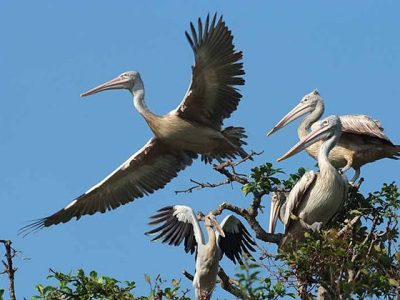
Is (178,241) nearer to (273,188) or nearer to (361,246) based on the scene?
(273,188)

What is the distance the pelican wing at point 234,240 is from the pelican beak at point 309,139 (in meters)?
1.12

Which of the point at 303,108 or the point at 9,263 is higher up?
the point at 303,108

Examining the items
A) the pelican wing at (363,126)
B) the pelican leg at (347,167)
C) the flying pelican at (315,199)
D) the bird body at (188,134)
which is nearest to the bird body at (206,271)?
the flying pelican at (315,199)

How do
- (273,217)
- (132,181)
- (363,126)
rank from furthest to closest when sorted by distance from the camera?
(132,181), (363,126), (273,217)

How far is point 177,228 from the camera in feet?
45.5

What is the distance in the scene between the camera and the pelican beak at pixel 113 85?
647 inches

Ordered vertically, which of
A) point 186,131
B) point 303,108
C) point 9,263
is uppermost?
point 303,108


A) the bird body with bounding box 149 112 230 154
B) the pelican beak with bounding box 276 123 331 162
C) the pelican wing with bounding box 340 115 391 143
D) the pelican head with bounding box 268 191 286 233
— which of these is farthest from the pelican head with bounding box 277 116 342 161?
the bird body with bounding box 149 112 230 154

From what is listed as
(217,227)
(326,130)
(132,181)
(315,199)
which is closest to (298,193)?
(315,199)

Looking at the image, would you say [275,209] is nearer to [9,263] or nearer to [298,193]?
[298,193]

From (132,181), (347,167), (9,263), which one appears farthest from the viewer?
(132,181)

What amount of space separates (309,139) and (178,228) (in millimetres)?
1892

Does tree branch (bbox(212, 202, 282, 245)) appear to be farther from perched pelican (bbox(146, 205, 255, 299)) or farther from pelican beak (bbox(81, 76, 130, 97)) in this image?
pelican beak (bbox(81, 76, 130, 97))

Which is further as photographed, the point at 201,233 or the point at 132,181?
the point at 132,181
